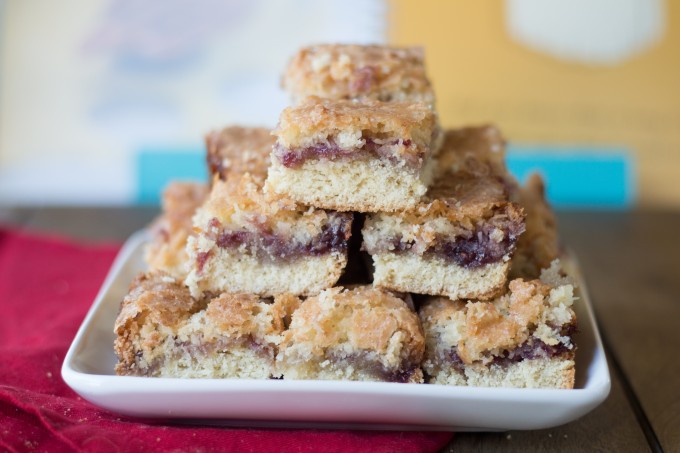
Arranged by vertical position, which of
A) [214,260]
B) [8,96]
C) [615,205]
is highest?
[214,260]

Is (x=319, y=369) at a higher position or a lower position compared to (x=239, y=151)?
lower

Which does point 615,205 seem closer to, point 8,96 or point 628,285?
point 628,285

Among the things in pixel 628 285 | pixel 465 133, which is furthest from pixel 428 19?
pixel 465 133

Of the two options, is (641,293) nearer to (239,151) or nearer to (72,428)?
(239,151)

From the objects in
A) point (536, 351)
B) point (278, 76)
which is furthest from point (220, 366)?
point (278, 76)

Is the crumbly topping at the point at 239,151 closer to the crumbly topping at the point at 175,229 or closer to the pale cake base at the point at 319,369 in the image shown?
the crumbly topping at the point at 175,229

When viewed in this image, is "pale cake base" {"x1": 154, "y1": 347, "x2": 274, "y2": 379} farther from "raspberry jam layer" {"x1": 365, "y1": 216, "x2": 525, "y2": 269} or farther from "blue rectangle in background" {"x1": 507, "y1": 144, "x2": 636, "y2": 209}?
"blue rectangle in background" {"x1": 507, "y1": 144, "x2": 636, "y2": 209}

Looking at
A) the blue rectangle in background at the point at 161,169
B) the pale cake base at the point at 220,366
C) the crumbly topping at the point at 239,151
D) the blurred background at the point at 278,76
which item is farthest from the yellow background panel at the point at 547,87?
the pale cake base at the point at 220,366
